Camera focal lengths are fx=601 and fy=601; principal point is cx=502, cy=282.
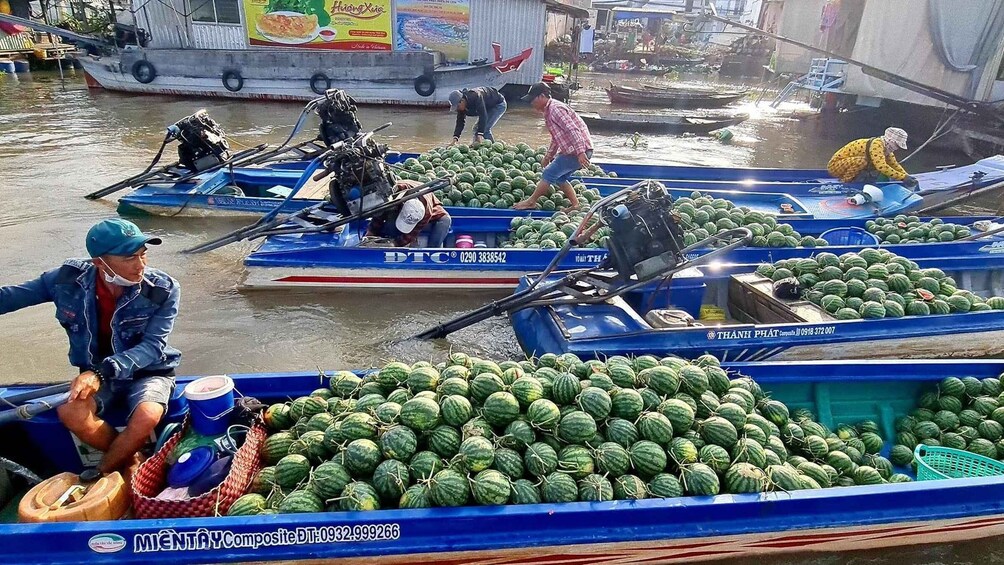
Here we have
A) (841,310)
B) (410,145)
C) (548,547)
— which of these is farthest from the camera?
(410,145)

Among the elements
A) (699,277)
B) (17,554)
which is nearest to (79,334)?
(17,554)

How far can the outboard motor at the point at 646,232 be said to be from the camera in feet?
16.2

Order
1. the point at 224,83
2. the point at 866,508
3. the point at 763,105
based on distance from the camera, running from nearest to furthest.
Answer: the point at 866,508, the point at 224,83, the point at 763,105

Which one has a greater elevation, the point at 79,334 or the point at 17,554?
the point at 79,334

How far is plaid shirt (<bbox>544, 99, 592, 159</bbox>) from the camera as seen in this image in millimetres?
8203

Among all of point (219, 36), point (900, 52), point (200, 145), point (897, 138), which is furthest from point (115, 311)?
point (219, 36)

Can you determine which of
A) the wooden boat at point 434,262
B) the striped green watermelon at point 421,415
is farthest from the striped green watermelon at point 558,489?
the wooden boat at point 434,262

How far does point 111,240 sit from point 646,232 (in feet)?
12.2

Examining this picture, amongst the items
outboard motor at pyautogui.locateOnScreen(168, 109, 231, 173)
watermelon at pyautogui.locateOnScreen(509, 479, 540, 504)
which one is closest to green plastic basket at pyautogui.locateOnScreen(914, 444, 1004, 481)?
watermelon at pyautogui.locateOnScreen(509, 479, 540, 504)

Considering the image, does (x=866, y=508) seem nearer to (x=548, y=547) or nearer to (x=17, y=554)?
(x=548, y=547)

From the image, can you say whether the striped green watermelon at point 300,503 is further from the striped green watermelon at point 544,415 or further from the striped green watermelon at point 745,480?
the striped green watermelon at point 745,480

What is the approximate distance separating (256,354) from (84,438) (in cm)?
297

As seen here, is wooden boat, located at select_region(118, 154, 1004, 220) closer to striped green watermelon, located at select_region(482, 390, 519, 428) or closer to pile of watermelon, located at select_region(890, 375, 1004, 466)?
pile of watermelon, located at select_region(890, 375, 1004, 466)

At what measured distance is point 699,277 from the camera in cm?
613
